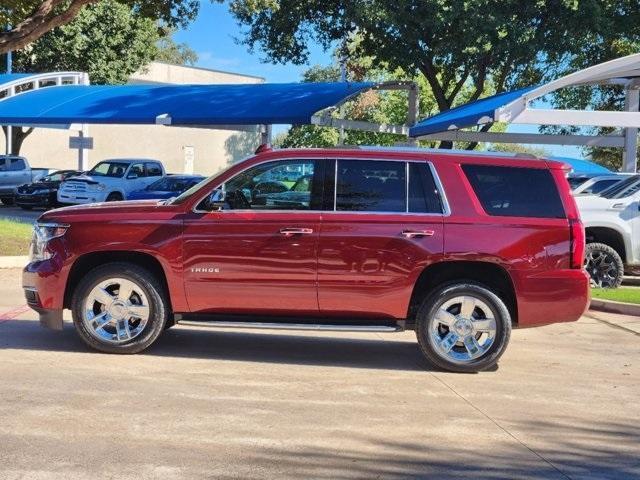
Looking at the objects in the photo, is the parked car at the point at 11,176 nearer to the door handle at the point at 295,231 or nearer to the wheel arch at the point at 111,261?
the wheel arch at the point at 111,261

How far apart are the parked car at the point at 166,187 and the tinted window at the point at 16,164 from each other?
8.94 metres

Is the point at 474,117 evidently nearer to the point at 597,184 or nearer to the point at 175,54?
the point at 597,184

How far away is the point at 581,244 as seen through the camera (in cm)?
704

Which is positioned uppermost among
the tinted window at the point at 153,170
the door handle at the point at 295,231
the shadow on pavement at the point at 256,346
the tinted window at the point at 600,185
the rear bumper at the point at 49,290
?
the tinted window at the point at 153,170

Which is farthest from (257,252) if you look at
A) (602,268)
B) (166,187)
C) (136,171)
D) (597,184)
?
(136,171)

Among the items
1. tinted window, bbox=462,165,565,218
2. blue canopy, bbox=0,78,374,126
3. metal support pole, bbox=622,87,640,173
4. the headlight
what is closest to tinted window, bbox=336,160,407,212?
tinted window, bbox=462,165,565,218

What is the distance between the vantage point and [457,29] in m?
22.9

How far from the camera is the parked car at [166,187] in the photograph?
23406 mm

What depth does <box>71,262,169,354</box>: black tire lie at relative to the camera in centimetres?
713

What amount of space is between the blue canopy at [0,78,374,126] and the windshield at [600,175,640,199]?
9066 millimetres

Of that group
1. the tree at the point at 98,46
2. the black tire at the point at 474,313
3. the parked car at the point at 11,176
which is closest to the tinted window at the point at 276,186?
the black tire at the point at 474,313

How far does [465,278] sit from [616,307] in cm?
453

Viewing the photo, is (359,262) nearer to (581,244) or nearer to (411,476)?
(581,244)

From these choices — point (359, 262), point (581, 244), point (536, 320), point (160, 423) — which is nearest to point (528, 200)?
point (581, 244)
